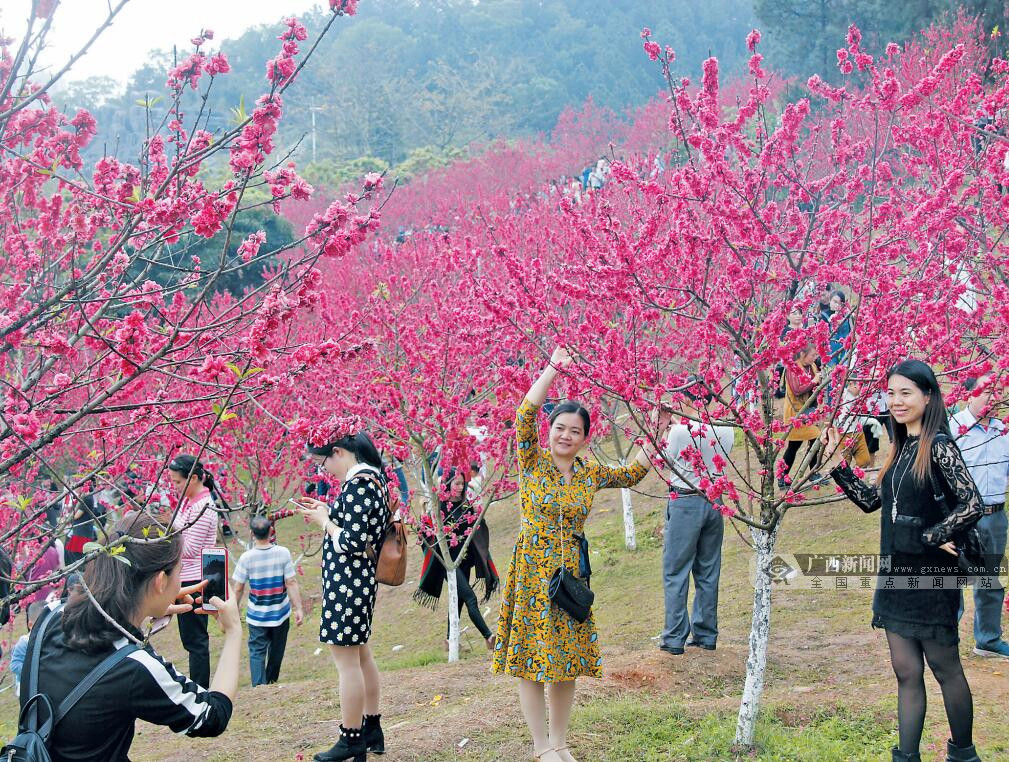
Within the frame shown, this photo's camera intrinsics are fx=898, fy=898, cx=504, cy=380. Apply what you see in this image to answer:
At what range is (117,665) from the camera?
2439 mm

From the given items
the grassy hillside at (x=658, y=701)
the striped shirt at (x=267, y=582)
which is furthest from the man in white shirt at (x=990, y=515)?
the striped shirt at (x=267, y=582)

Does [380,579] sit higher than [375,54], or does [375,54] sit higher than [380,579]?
[375,54]

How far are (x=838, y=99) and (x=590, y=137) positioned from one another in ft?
117

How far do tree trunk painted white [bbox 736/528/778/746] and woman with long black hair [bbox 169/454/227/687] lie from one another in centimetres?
348

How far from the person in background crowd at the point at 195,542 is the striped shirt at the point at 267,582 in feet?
1.26

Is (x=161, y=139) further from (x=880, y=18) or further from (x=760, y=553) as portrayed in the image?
(x=880, y=18)

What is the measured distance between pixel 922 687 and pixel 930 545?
594 mm

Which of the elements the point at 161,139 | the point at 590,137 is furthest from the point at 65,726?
the point at 590,137

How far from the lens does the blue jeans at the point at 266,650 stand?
678cm

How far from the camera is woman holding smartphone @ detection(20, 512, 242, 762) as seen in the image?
2402mm

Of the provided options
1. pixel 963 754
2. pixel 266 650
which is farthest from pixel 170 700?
pixel 266 650

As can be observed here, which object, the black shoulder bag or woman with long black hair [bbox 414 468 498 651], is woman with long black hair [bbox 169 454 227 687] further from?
the black shoulder bag

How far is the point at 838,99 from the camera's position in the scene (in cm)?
544

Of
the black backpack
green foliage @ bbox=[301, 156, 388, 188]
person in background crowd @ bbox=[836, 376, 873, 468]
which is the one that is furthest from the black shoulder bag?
green foliage @ bbox=[301, 156, 388, 188]
